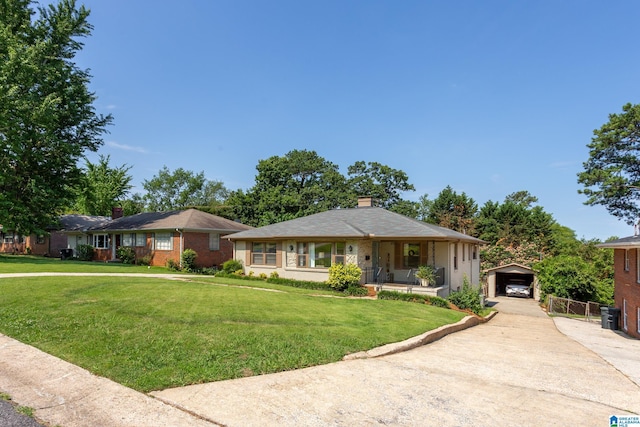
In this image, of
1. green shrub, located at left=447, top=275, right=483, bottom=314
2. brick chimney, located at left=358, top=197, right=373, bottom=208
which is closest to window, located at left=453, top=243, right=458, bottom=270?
green shrub, located at left=447, top=275, right=483, bottom=314

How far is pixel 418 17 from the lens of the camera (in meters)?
17.4

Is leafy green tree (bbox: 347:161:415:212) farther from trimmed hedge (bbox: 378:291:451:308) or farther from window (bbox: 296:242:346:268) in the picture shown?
trimmed hedge (bbox: 378:291:451:308)

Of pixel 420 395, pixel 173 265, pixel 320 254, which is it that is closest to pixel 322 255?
pixel 320 254

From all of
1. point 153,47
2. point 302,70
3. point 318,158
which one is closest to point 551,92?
point 302,70

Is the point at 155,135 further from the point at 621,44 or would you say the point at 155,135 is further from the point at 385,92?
the point at 621,44

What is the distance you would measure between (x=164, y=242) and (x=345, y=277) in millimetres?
14815

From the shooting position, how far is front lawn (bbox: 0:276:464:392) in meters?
5.98

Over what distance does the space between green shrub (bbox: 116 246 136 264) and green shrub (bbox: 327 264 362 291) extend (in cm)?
1723

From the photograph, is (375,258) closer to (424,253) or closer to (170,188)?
(424,253)

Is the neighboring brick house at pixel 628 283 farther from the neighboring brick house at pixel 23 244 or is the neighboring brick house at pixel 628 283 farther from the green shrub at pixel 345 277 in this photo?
the neighboring brick house at pixel 23 244

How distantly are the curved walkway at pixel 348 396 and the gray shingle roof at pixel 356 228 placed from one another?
37.2 ft

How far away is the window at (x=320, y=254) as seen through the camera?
20.0m

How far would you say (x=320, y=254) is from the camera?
67.8 feet

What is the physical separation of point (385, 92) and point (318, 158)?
103ft
